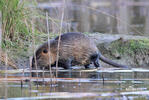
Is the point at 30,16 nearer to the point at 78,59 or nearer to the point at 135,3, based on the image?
the point at 78,59

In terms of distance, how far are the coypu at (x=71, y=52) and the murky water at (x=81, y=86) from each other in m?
0.20

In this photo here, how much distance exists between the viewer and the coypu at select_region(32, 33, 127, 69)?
20.3ft

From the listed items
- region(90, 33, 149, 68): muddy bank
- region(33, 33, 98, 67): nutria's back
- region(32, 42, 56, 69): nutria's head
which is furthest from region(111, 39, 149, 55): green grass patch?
region(32, 42, 56, 69): nutria's head

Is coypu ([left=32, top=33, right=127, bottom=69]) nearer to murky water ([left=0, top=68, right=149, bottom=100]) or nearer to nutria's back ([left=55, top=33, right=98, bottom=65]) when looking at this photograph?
nutria's back ([left=55, top=33, right=98, bottom=65])

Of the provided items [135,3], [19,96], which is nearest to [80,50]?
[19,96]

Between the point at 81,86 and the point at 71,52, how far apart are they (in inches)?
54.5

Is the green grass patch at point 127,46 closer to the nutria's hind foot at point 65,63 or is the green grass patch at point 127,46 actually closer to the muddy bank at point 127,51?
the muddy bank at point 127,51

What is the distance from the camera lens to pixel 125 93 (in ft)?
15.6

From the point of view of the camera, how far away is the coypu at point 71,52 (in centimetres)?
620

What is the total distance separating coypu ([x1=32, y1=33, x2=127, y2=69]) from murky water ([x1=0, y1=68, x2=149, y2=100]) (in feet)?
0.65

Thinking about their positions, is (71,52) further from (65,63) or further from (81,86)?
(81,86)

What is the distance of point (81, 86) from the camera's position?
5148mm

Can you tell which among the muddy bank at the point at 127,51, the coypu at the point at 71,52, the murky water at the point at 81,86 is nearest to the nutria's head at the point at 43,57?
the coypu at the point at 71,52

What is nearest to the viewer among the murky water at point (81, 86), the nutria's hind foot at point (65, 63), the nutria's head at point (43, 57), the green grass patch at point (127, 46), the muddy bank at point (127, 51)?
the murky water at point (81, 86)
